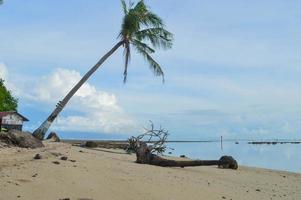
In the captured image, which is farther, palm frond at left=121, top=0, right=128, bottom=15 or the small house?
the small house

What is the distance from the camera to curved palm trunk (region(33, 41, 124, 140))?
26.8 m

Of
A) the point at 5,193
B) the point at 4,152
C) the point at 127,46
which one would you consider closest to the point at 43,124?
the point at 127,46

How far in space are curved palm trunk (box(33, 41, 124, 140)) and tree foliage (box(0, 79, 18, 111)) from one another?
112ft

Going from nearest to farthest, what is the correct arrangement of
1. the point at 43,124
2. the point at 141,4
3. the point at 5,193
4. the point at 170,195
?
the point at 5,193 < the point at 170,195 < the point at 43,124 < the point at 141,4

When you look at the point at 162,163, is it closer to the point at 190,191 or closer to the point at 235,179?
the point at 235,179

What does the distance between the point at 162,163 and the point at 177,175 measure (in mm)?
2656

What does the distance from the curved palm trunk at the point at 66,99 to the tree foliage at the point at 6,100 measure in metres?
34.1

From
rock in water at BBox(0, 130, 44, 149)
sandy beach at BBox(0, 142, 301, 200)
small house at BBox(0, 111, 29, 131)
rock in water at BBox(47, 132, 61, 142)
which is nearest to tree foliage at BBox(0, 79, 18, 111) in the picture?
small house at BBox(0, 111, 29, 131)

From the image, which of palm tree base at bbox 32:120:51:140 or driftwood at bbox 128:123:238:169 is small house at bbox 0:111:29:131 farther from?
driftwood at bbox 128:123:238:169

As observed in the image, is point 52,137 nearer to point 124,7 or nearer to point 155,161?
point 124,7

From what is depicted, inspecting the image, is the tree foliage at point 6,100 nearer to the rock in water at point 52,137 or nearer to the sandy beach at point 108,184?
the rock in water at point 52,137

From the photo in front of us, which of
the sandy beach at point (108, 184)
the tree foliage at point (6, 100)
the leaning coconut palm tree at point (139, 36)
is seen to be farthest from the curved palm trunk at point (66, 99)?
the tree foliage at point (6, 100)

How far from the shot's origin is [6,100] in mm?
65438

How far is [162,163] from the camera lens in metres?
16.4
